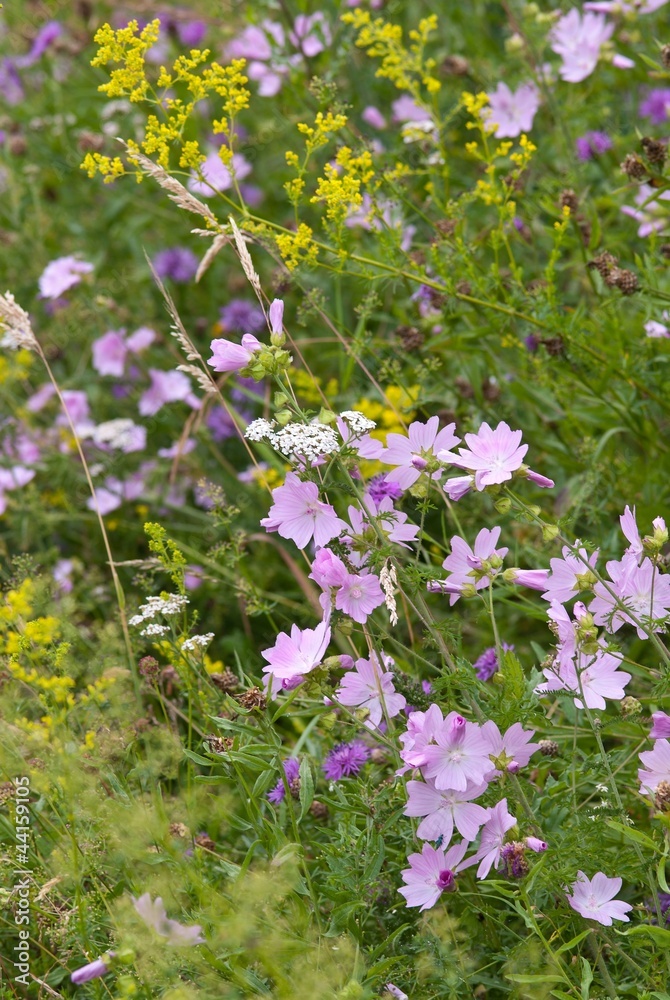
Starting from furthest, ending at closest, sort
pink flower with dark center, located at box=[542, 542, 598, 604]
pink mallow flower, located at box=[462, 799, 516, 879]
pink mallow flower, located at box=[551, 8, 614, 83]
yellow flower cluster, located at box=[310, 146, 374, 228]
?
pink mallow flower, located at box=[551, 8, 614, 83], yellow flower cluster, located at box=[310, 146, 374, 228], pink flower with dark center, located at box=[542, 542, 598, 604], pink mallow flower, located at box=[462, 799, 516, 879]

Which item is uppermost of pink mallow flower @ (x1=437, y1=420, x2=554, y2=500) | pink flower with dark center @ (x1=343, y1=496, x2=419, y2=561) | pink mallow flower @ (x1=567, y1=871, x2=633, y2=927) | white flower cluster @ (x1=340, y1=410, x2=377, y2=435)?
white flower cluster @ (x1=340, y1=410, x2=377, y2=435)

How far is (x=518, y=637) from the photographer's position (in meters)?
2.57

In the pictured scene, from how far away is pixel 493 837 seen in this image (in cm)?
149

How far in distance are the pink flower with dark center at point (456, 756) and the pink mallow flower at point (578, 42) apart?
6.78ft

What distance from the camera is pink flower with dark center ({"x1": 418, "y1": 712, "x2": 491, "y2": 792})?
1.45m

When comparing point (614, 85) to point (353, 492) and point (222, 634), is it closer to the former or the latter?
point (222, 634)

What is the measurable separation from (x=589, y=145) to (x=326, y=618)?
2.10 metres

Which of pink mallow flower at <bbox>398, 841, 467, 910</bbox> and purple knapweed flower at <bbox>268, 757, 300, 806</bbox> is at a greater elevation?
pink mallow flower at <bbox>398, 841, 467, 910</bbox>

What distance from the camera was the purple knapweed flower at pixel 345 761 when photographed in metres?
1.73

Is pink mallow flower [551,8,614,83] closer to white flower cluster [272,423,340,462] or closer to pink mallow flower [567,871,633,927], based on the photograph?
white flower cluster [272,423,340,462]

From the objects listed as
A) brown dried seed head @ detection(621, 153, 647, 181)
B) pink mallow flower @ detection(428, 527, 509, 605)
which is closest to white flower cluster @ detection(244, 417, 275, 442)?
pink mallow flower @ detection(428, 527, 509, 605)

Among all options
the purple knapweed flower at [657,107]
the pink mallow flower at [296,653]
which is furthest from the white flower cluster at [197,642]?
the purple knapweed flower at [657,107]

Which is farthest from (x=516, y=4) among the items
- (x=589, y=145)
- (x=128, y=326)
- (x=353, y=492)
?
(x=353, y=492)

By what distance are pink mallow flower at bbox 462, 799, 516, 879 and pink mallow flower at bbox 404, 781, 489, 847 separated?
0.06ft
